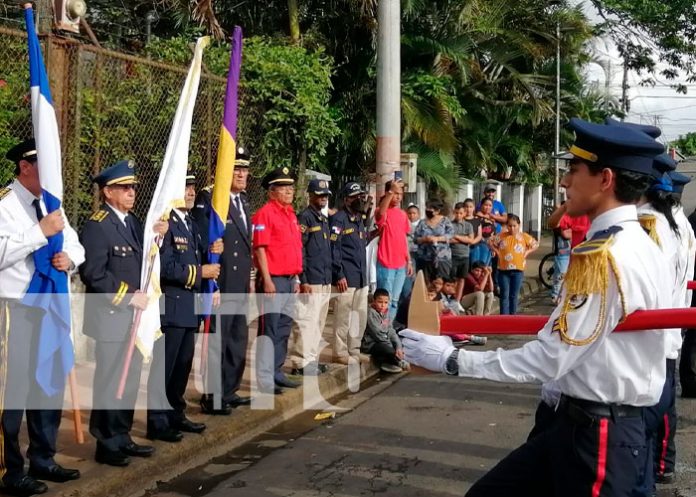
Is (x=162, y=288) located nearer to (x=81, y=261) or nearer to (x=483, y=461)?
(x=81, y=261)

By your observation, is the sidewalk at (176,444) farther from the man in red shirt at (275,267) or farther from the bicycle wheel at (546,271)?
the bicycle wheel at (546,271)

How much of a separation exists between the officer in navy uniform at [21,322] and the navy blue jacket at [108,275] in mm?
311

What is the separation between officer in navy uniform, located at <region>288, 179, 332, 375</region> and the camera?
8.49m

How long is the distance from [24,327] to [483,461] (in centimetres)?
299

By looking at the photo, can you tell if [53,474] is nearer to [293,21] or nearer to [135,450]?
[135,450]

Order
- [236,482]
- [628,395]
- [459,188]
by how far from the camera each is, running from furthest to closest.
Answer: [459,188], [236,482], [628,395]

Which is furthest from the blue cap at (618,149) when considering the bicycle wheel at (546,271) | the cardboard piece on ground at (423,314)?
the bicycle wheel at (546,271)

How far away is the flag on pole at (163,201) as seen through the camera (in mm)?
5934

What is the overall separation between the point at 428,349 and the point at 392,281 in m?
7.51

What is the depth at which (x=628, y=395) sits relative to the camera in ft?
9.87

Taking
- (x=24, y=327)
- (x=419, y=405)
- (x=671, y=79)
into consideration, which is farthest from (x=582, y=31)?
(x=24, y=327)

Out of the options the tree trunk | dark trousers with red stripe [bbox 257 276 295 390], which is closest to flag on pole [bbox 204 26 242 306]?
dark trousers with red stripe [bbox 257 276 295 390]

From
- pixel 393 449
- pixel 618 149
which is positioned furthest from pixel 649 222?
pixel 393 449

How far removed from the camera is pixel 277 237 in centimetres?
786
